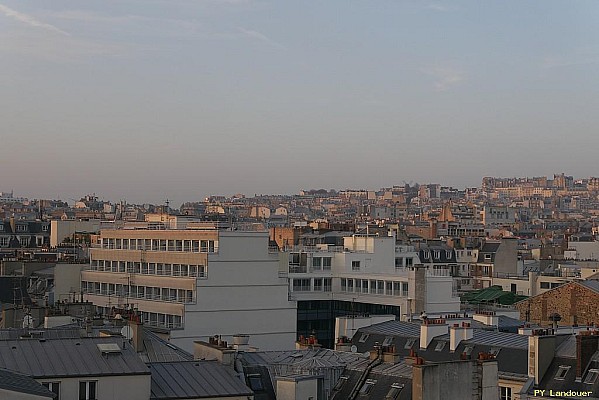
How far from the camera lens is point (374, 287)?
67.6m

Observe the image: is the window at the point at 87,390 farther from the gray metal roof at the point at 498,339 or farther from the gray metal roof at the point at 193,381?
the gray metal roof at the point at 498,339

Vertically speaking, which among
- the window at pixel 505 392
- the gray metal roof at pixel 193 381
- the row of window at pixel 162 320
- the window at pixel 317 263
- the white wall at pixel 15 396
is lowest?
the row of window at pixel 162 320

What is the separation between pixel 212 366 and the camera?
31578 millimetres

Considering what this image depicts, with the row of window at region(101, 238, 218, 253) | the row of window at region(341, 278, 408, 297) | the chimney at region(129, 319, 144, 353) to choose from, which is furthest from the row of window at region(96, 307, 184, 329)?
the chimney at region(129, 319, 144, 353)

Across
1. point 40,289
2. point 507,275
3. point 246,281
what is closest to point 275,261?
point 246,281

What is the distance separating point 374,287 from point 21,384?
42.9 m

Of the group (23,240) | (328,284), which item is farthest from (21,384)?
(23,240)

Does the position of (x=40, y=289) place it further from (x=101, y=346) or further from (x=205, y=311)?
(x=101, y=346)

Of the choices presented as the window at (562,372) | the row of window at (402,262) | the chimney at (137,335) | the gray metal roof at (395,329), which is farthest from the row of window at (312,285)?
the window at (562,372)

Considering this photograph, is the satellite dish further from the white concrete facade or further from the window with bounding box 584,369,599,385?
the white concrete facade

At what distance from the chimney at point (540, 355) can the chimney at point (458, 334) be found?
388 cm

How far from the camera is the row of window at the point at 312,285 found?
68062 mm

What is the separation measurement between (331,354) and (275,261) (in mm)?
28166

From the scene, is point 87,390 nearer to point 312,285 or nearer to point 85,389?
point 85,389
